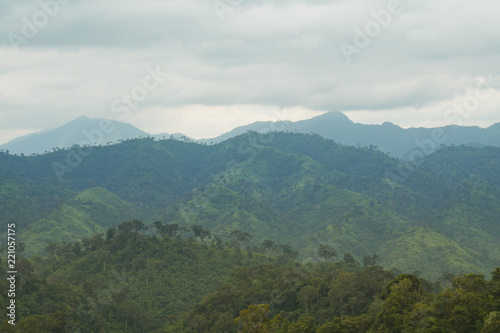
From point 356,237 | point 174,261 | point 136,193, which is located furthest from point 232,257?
point 136,193

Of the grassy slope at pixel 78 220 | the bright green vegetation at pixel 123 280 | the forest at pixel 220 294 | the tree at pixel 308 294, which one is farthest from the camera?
the grassy slope at pixel 78 220

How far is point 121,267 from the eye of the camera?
71.8 m

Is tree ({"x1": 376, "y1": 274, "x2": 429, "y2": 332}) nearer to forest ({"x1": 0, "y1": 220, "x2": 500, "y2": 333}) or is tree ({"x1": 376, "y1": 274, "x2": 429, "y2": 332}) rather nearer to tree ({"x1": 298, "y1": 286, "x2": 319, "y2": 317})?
forest ({"x1": 0, "y1": 220, "x2": 500, "y2": 333})

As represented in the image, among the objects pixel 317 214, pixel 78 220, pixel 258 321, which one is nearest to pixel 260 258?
pixel 258 321

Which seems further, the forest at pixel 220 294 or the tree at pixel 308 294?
the tree at pixel 308 294

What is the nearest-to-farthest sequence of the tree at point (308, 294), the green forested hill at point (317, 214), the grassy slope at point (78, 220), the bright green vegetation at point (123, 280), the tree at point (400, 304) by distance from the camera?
the tree at point (400, 304) < the tree at point (308, 294) < the bright green vegetation at point (123, 280) < the grassy slope at point (78, 220) < the green forested hill at point (317, 214)

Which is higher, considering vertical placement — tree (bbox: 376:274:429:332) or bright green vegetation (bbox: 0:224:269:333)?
tree (bbox: 376:274:429:332)

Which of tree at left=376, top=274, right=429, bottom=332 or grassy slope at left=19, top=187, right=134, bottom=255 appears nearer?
tree at left=376, top=274, right=429, bottom=332

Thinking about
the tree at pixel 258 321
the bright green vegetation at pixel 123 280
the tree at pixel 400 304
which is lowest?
the bright green vegetation at pixel 123 280

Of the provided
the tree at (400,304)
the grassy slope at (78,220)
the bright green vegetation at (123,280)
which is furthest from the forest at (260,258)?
the grassy slope at (78,220)

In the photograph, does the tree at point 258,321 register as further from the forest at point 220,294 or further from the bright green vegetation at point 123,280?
the bright green vegetation at point 123,280

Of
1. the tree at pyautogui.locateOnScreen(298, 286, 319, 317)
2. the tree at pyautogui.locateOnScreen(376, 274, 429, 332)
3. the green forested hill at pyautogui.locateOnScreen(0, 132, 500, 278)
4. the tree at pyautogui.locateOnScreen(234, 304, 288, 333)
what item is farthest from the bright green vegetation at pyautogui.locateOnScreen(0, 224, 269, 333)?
the tree at pyautogui.locateOnScreen(376, 274, 429, 332)

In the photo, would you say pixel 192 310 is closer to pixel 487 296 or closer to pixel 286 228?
pixel 487 296

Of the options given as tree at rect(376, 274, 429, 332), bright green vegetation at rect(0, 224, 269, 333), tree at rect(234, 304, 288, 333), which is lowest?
bright green vegetation at rect(0, 224, 269, 333)
